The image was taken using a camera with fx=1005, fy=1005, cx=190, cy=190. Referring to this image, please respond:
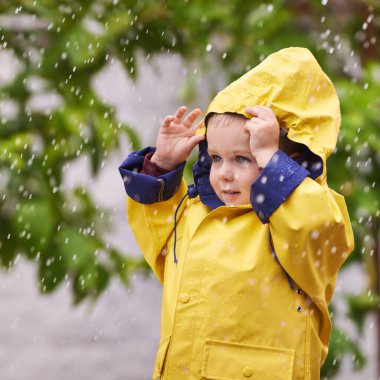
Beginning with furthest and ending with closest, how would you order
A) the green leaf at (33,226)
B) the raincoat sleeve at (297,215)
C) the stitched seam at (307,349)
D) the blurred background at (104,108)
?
the blurred background at (104,108) → the green leaf at (33,226) → the stitched seam at (307,349) → the raincoat sleeve at (297,215)

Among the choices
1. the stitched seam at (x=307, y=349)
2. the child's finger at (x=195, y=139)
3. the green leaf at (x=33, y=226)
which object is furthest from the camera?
the green leaf at (x=33, y=226)

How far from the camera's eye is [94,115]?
3.90m

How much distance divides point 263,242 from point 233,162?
21cm

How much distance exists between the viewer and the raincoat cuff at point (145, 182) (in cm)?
261

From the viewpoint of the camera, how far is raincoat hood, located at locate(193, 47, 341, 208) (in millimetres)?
2424

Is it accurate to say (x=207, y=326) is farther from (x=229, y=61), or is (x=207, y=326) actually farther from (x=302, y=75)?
(x=229, y=61)

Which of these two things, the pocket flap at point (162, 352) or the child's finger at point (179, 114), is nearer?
the pocket flap at point (162, 352)

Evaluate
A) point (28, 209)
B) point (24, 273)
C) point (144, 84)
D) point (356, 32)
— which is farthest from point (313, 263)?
point (24, 273)

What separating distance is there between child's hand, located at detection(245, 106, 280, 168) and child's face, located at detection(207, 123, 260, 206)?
0.04m

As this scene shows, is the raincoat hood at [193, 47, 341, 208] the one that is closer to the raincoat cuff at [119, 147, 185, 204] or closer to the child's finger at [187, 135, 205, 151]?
the child's finger at [187, 135, 205, 151]

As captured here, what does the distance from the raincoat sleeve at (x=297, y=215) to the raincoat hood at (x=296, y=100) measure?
3.3 inches

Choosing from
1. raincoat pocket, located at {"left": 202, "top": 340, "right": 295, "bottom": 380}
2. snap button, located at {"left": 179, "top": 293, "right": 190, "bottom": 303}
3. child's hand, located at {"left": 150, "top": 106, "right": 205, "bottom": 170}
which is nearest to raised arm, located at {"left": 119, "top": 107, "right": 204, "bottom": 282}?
child's hand, located at {"left": 150, "top": 106, "right": 205, "bottom": 170}

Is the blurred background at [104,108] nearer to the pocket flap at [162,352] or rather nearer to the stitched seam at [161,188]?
the stitched seam at [161,188]

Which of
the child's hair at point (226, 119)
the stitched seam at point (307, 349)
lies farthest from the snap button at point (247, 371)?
the child's hair at point (226, 119)
